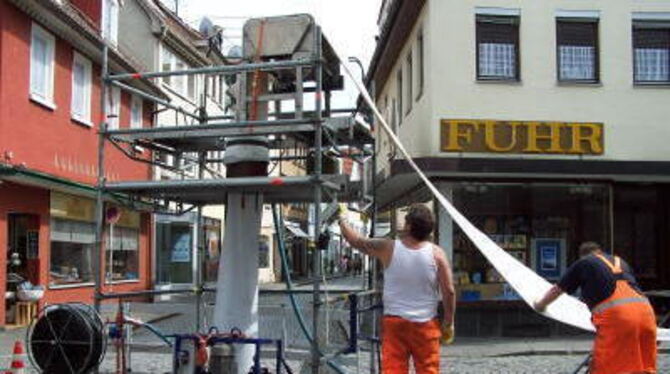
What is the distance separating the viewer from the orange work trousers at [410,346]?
644 centimetres

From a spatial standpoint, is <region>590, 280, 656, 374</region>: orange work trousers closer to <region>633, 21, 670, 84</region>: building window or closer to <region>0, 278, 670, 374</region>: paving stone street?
<region>0, 278, 670, 374</region>: paving stone street

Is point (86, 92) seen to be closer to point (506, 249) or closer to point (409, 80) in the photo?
→ point (409, 80)

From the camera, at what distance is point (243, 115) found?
820 cm

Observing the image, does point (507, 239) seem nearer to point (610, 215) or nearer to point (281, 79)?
point (610, 215)

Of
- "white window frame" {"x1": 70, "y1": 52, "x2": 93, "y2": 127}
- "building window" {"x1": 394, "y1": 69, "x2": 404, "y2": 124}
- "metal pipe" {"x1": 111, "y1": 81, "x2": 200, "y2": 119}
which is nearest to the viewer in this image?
"metal pipe" {"x1": 111, "y1": 81, "x2": 200, "y2": 119}

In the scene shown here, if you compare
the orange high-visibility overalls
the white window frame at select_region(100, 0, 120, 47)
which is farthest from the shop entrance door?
the orange high-visibility overalls

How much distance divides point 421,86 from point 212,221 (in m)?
→ 14.1

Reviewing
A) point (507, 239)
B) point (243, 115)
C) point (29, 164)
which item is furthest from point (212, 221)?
point (243, 115)

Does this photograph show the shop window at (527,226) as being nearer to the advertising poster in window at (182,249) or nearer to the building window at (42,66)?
the building window at (42,66)

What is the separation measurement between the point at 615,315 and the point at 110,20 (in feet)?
71.3

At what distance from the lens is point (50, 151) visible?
65.7 ft

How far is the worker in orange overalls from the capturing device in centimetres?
705

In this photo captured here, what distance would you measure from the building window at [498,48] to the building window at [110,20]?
12103mm

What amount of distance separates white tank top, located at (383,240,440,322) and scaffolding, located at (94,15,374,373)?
92 cm
